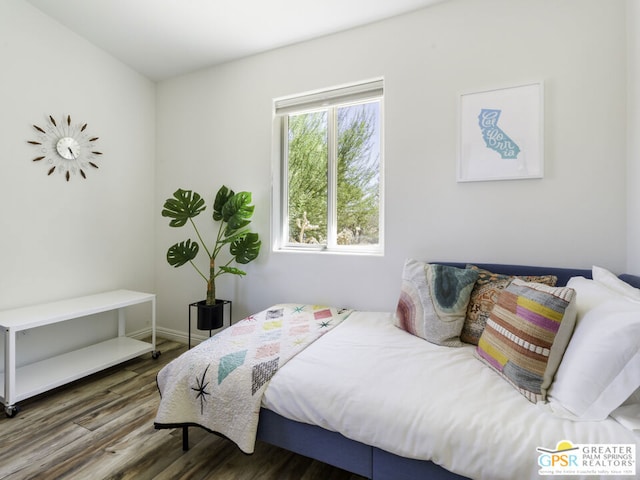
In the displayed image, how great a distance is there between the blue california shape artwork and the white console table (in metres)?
2.84

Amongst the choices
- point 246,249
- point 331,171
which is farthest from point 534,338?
point 246,249

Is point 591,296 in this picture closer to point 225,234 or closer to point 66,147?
point 225,234

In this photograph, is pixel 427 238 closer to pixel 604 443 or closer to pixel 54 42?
pixel 604 443

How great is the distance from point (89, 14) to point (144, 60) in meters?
0.52

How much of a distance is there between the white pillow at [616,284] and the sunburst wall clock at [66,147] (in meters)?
3.58

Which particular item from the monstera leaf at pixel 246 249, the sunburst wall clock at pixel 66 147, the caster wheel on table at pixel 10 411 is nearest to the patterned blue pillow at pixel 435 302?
the monstera leaf at pixel 246 249

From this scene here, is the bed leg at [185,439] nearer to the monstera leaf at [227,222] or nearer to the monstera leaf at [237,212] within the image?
the monstera leaf at [227,222]

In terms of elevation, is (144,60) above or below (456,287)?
above

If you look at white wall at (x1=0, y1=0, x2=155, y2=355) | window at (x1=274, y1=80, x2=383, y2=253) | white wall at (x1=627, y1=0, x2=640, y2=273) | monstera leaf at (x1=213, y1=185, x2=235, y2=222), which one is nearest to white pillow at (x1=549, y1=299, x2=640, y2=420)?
white wall at (x1=627, y1=0, x2=640, y2=273)

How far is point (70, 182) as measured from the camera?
2.47 m

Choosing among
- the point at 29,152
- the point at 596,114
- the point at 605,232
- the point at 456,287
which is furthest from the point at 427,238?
the point at 29,152

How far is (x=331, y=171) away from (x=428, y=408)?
6.28 feet

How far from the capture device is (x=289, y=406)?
1254 millimetres

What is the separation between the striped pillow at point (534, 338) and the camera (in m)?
1.11
